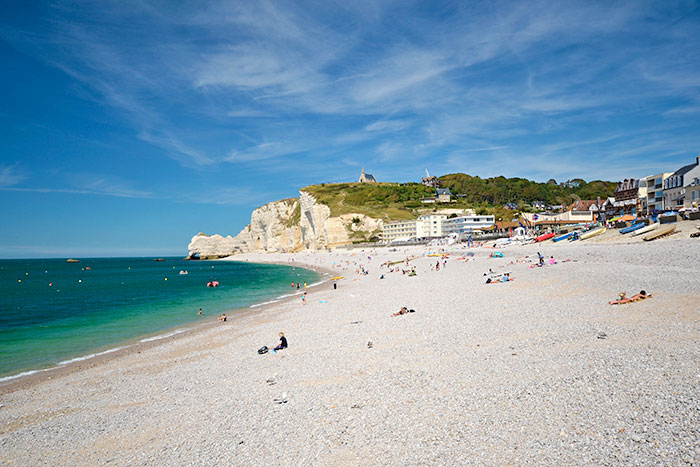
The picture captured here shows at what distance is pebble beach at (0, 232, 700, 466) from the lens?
5590mm

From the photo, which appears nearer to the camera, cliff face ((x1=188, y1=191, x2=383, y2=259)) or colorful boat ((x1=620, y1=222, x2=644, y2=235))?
colorful boat ((x1=620, y1=222, x2=644, y2=235))

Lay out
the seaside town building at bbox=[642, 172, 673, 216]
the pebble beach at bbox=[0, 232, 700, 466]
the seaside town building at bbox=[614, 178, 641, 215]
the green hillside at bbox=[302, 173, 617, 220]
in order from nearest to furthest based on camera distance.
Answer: the pebble beach at bbox=[0, 232, 700, 466] → the seaside town building at bbox=[642, 172, 673, 216] → the seaside town building at bbox=[614, 178, 641, 215] → the green hillside at bbox=[302, 173, 617, 220]

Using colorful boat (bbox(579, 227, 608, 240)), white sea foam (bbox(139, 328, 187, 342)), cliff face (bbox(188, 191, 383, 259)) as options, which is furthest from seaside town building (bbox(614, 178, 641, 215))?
white sea foam (bbox(139, 328, 187, 342))

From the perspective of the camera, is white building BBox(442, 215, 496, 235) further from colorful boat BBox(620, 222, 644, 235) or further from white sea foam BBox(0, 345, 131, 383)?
white sea foam BBox(0, 345, 131, 383)

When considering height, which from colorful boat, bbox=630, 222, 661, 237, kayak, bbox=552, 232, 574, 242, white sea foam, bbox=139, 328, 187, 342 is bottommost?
white sea foam, bbox=139, 328, 187, 342

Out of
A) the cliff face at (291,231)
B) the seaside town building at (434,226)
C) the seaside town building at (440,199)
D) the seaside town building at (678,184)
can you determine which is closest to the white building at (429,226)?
the seaside town building at (434,226)

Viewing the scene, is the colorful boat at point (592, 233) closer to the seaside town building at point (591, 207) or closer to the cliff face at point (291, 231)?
the seaside town building at point (591, 207)

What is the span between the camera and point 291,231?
129750mm

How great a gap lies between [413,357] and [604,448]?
5332 millimetres

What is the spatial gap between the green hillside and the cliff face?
11.1ft

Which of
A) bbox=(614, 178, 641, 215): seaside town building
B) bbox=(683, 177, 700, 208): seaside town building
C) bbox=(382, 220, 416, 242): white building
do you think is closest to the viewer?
bbox=(683, 177, 700, 208): seaside town building

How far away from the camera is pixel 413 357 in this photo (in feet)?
33.1

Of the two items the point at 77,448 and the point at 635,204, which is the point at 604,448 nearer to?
the point at 77,448

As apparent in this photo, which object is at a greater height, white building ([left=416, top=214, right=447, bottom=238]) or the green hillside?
the green hillside
